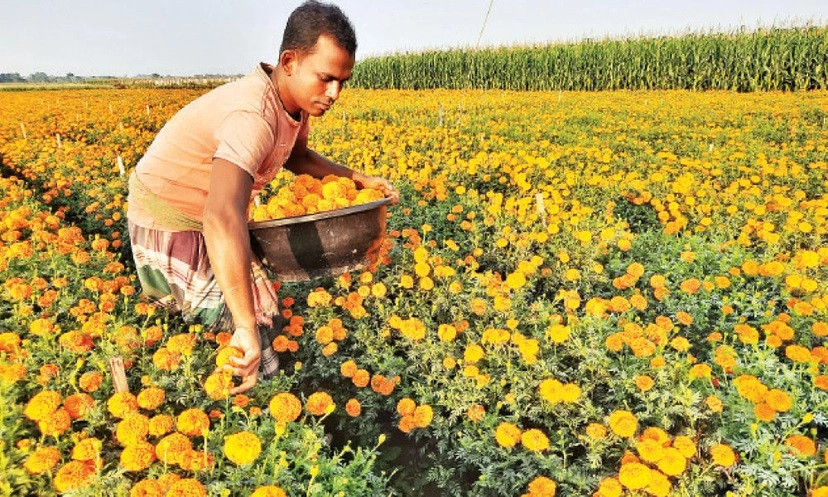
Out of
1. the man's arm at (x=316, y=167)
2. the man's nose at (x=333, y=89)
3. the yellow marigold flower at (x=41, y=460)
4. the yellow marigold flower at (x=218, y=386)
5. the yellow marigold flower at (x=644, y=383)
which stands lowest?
the yellow marigold flower at (x=644, y=383)

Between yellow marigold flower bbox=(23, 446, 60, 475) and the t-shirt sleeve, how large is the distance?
972mm

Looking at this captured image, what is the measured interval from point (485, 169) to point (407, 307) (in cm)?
303

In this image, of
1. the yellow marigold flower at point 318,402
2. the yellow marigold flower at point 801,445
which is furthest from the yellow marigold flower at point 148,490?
the yellow marigold flower at point 801,445

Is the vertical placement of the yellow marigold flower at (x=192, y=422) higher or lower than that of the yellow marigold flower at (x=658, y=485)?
higher

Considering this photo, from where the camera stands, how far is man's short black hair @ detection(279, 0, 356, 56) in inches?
65.6

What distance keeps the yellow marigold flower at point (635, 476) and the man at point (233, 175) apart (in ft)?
3.94

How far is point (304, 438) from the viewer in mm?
1752

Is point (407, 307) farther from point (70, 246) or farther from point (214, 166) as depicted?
point (70, 246)

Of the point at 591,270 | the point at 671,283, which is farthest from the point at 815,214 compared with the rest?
the point at 591,270

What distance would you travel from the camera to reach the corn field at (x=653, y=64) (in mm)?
18516

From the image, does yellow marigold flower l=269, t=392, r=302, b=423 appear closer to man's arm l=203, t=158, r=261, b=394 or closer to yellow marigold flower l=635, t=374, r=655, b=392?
man's arm l=203, t=158, r=261, b=394

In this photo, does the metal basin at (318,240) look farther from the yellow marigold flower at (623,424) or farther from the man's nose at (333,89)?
the yellow marigold flower at (623,424)

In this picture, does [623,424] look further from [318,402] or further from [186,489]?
[186,489]

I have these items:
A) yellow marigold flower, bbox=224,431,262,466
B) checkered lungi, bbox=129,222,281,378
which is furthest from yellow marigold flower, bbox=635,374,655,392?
checkered lungi, bbox=129,222,281,378
